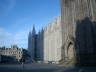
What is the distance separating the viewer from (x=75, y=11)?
4975 centimetres

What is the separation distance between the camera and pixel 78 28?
155 ft

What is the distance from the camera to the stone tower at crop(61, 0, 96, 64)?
146 ft

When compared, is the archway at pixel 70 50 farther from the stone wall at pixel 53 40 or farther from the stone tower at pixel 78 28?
the stone wall at pixel 53 40

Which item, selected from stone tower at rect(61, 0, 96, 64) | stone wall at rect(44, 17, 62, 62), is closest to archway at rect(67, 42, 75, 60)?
stone tower at rect(61, 0, 96, 64)

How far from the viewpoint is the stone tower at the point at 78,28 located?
4438 centimetres

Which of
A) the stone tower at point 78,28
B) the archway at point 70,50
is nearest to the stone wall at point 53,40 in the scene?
the stone tower at point 78,28

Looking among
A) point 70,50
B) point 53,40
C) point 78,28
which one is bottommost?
point 70,50

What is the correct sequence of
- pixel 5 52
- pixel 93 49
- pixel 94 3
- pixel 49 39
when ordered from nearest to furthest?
pixel 93 49 → pixel 94 3 → pixel 49 39 → pixel 5 52

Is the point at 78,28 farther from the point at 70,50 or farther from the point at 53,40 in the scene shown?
the point at 53,40

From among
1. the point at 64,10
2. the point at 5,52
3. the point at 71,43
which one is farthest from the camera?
the point at 5,52

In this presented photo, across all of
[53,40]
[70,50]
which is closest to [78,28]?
[70,50]

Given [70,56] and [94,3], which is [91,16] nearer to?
[94,3]

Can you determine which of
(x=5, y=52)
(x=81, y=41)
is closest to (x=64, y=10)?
(x=81, y=41)

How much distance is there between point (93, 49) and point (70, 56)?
27.3ft
